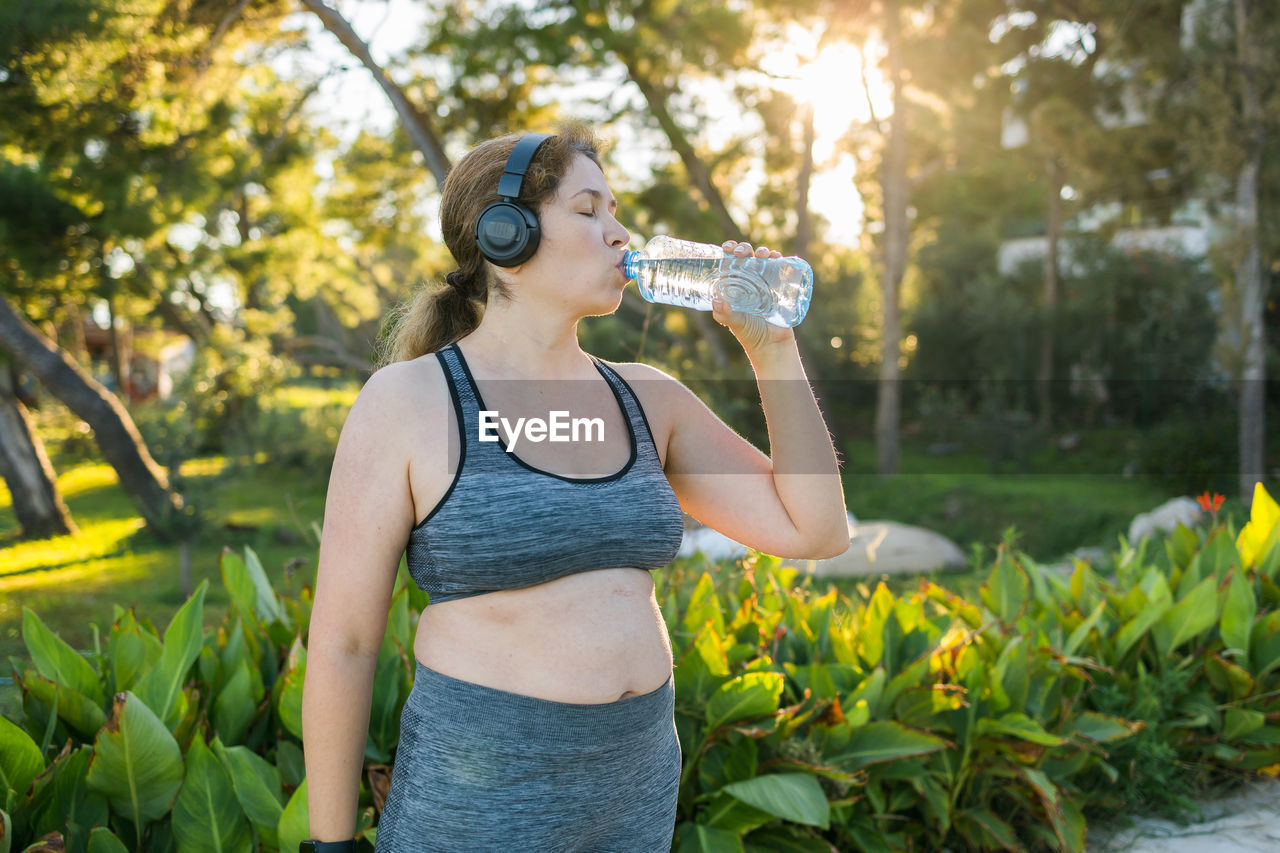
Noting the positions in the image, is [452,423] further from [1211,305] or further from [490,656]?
[1211,305]

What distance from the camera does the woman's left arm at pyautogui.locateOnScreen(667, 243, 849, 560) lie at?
1888mm

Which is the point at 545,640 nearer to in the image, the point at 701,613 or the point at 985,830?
the point at 701,613

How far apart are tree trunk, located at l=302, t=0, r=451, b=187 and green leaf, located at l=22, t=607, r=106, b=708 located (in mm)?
10323

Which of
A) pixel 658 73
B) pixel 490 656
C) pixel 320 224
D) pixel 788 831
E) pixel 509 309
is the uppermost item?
pixel 658 73

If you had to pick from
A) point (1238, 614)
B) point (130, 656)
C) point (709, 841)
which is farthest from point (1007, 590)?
point (130, 656)

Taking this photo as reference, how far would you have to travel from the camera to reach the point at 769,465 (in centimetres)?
207

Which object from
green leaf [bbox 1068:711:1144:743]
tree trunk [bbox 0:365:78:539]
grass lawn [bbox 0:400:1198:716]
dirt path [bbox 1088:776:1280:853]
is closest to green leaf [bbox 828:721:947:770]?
green leaf [bbox 1068:711:1144:743]

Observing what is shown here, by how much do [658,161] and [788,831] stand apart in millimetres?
14969

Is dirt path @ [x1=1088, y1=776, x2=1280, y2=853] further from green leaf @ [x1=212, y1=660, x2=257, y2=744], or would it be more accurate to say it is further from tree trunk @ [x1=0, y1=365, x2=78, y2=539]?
tree trunk @ [x1=0, y1=365, x2=78, y2=539]

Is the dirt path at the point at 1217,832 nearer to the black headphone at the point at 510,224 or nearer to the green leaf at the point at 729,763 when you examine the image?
the green leaf at the point at 729,763

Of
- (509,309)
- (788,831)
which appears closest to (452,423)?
(509,309)

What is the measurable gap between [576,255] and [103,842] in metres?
1.61

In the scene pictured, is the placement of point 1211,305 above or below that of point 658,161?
below

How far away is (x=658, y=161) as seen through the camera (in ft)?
54.0
